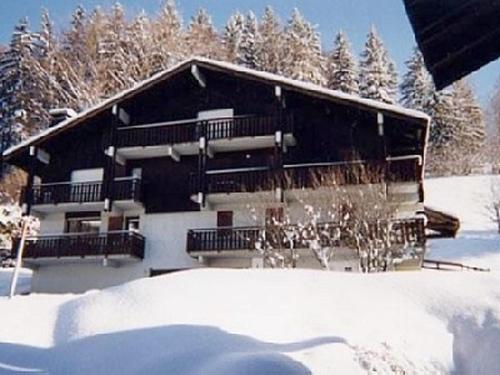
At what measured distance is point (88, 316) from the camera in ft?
32.0

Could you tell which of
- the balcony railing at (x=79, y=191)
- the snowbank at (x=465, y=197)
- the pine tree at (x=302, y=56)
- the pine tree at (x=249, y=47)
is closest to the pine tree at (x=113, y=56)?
the pine tree at (x=249, y=47)

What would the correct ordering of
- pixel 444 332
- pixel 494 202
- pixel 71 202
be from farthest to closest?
1. pixel 494 202
2. pixel 71 202
3. pixel 444 332

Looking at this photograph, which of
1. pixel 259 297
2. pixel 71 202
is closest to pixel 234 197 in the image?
pixel 71 202

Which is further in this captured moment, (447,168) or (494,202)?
(447,168)

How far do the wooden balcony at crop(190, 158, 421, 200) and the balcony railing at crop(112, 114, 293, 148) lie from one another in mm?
1540

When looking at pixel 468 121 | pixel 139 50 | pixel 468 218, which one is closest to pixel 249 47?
pixel 139 50

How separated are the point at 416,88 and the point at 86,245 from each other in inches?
1359

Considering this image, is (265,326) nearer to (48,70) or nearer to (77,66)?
(77,66)

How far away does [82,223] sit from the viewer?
26.5m

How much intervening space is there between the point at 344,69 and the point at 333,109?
26106 mm

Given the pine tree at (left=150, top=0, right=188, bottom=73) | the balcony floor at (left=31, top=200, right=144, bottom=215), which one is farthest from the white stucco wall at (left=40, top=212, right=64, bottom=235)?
the pine tree at (left=150, top=0, right=188, bottom=73)

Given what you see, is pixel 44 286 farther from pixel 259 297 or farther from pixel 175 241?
pixel 259 297

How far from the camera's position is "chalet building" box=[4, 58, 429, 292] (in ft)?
75.0

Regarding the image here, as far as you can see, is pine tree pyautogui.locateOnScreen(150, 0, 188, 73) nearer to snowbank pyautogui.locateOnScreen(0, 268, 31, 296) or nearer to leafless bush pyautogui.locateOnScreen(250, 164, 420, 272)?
snowbank pyautogui.locateOnScreen(0, 268, 31, 296)
